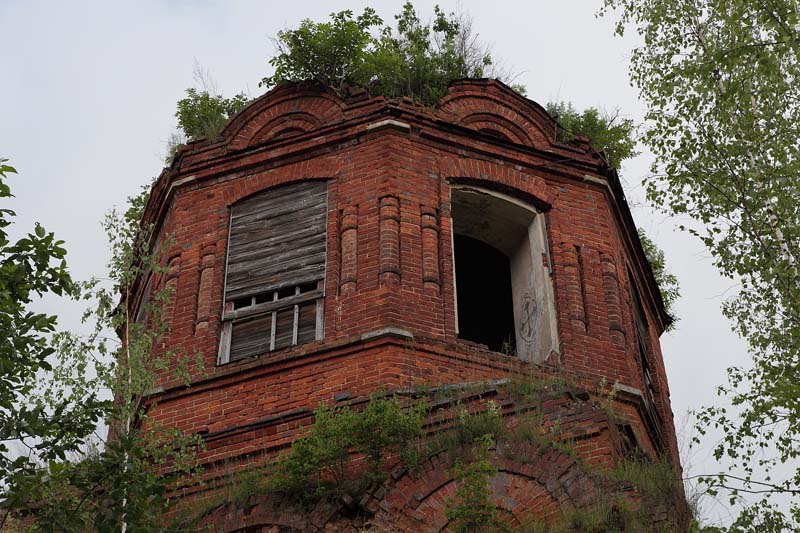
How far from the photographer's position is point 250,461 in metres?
14.5

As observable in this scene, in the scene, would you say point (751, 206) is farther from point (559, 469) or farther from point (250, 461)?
point (250, 461)

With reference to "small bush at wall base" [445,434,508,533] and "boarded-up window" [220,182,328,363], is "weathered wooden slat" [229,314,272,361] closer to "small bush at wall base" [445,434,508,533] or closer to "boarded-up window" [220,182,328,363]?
"boarded-up window" [220,182,328,363]

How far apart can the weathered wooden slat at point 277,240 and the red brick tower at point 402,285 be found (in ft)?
0.07

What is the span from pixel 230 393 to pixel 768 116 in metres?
6.52

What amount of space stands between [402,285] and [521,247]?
8.09ft

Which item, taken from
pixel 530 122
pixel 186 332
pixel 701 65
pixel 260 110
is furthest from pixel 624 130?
pixel 186 332

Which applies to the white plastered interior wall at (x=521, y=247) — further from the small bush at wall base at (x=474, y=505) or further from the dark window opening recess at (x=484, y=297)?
the small bush at wall base at (x=474, y=505)

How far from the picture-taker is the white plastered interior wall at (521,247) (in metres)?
16.7

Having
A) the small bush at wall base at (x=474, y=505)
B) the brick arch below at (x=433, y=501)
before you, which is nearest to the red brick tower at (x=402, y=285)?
the brick arch below at (x=433, y=501)

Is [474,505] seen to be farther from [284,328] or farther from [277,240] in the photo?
[277,240]

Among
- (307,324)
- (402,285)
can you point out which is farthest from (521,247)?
(307,324)

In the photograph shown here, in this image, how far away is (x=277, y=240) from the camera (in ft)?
55.8

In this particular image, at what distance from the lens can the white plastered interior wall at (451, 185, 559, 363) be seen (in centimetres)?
1669

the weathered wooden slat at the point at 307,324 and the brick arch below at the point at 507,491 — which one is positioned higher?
the weathered wooden slat at the point at 307,324
